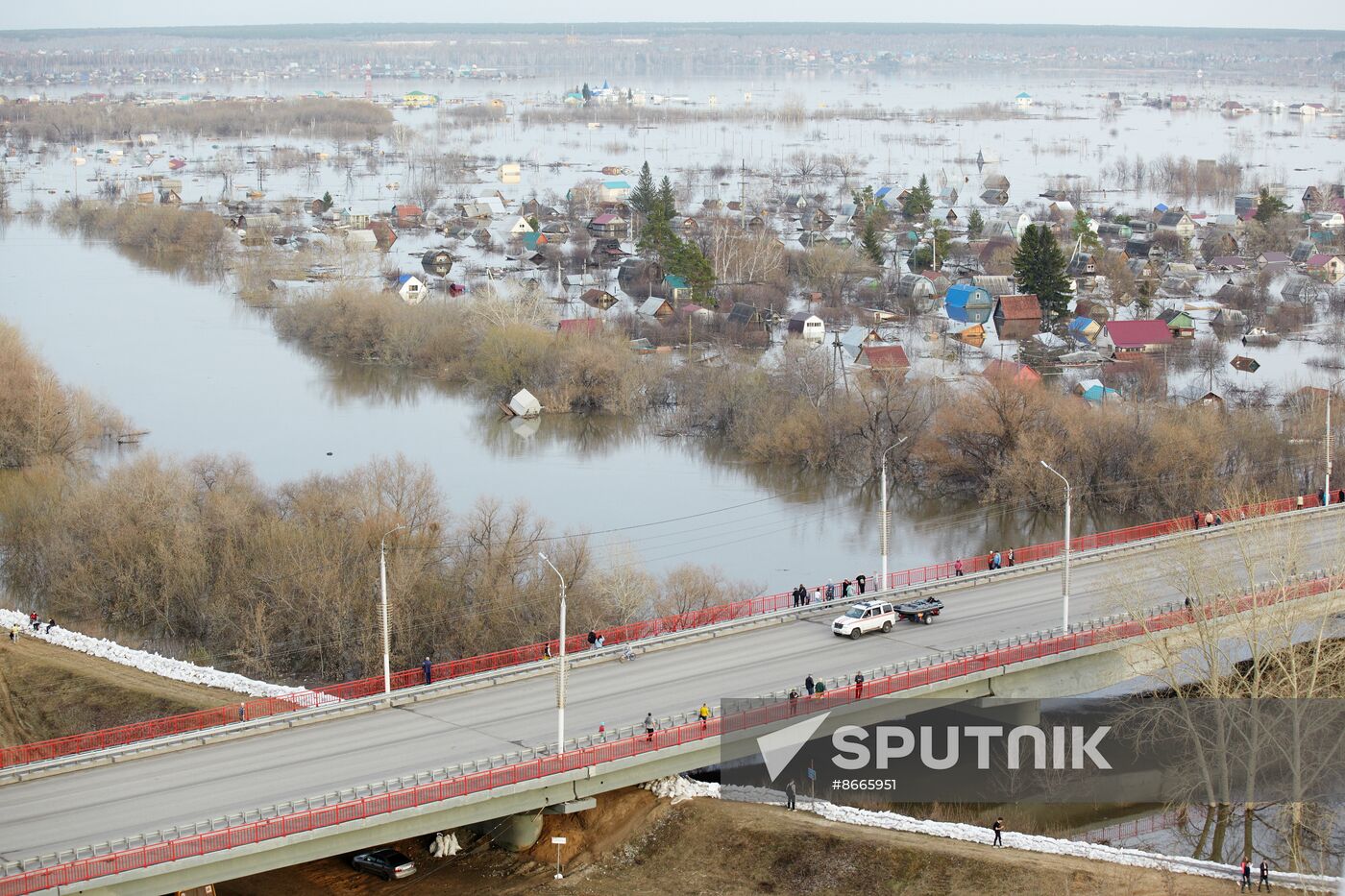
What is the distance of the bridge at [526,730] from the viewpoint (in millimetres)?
18422

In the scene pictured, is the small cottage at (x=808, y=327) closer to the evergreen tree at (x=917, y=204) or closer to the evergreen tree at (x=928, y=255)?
the evergreen tree at (x=928, y=255)

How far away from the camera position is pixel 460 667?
2656 cm

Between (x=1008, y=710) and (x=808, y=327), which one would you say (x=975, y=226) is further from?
(x=1008, y=710)

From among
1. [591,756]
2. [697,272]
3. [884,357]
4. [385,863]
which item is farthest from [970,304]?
[385,863]

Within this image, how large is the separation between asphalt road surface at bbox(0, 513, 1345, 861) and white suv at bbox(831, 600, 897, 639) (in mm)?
157

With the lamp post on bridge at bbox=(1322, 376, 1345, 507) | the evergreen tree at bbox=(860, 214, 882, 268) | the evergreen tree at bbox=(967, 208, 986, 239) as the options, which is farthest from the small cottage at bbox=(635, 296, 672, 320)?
the evergreen tree at bbox=(967, 208, 986, 239)

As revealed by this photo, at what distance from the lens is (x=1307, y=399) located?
139ft

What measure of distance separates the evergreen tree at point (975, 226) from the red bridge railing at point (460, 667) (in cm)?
4674

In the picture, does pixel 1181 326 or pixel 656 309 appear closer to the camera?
pixel 1181 326

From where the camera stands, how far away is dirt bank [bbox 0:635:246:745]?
25.9 metres

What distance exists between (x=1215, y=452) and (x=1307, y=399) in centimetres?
541

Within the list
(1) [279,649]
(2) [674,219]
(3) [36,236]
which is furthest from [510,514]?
(3) [36,236]

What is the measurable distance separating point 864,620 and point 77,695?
40.0ft

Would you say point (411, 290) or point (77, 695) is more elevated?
point (411, 290)
